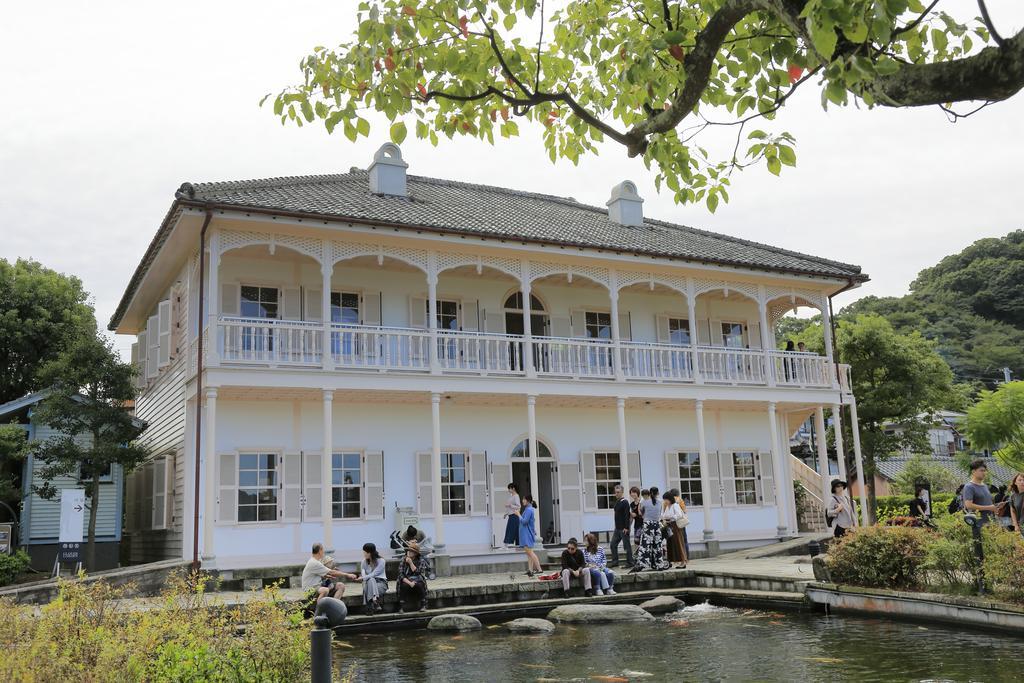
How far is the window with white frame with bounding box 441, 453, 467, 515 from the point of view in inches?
740

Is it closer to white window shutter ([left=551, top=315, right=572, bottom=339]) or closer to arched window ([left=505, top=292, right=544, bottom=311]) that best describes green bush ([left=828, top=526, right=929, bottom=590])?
white window shutter ([left=551, top=315, right=572, bottom=339])

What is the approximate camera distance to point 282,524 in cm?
1688

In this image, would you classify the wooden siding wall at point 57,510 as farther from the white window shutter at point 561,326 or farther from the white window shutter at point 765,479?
the white window shutter at point 765,479

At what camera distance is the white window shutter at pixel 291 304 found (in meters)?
18.1

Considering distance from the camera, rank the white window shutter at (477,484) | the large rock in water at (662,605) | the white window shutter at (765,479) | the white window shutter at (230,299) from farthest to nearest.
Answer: the white window shutter at (765,479)
the white window shutter at (477,484)
the white window shutter at (230,299)
the large rock in water at (662,605)

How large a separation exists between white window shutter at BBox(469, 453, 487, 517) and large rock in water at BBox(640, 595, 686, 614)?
5812 millimetres

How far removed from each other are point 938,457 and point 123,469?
1702 inches

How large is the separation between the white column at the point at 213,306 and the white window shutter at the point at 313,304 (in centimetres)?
202

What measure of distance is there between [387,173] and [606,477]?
8820mm

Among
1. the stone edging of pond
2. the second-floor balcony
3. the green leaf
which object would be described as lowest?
the stone edging of pond

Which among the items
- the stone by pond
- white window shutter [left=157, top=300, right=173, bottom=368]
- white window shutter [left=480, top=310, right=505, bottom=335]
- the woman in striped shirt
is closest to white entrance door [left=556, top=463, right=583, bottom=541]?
white window shutter [left=480, top=310, right=505, bottom=335]

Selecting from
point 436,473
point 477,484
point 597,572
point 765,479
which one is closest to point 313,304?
point 436,473

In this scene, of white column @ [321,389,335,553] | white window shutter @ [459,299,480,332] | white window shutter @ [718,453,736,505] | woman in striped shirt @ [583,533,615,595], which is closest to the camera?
woman in striped shirt @ [583,533,615,595]

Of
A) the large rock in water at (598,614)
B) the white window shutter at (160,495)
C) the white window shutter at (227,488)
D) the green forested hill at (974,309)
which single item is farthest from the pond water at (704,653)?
the green forested hill at (974,309)
